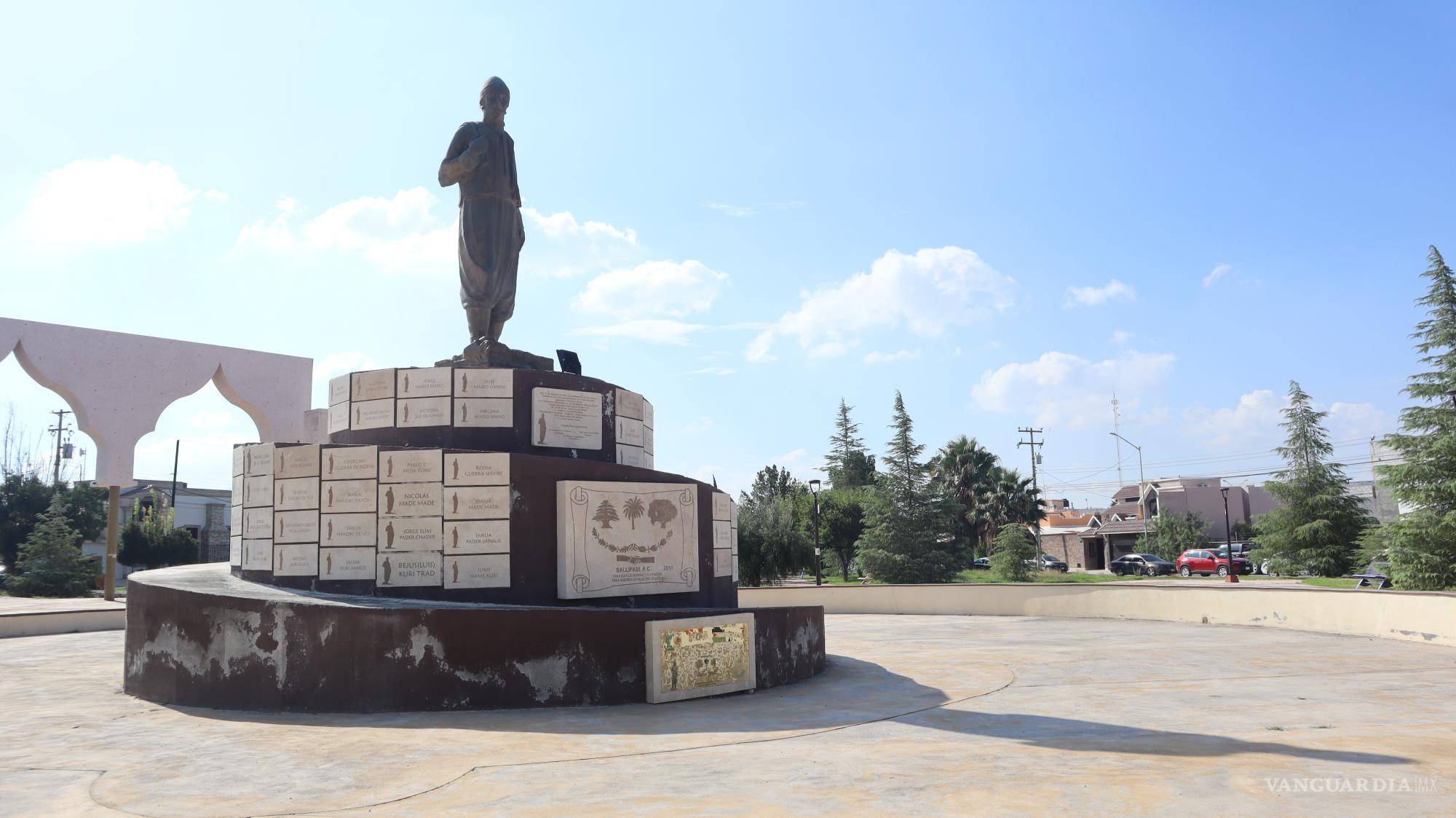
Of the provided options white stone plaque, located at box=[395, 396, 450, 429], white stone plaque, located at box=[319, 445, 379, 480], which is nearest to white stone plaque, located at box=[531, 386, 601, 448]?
white stone plaque, located at box=[395, 396, 450, 429]

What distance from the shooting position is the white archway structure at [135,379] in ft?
65.8

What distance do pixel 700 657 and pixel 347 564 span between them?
12.9ft

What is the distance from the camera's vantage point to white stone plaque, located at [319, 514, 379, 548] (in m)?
10.0

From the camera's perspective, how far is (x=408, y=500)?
1005cm

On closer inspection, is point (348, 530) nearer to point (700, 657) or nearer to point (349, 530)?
point (349, 530)

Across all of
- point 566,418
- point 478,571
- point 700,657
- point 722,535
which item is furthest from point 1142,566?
point 478,571

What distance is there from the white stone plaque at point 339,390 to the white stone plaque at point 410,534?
7.76 ft

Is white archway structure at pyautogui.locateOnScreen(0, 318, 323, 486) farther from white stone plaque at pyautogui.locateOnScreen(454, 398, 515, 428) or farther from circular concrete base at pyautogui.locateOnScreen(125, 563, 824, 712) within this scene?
circular concrete base at pyautogui.locateOnScreen(125, 563, 824, 712)

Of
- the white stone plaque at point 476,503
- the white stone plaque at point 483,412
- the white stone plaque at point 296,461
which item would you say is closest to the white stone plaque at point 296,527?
the white stone plaque at point 296,461

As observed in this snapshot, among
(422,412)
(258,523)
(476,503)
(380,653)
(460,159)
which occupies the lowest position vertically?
(380,653)

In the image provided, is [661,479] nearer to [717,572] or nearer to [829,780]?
[717,572]

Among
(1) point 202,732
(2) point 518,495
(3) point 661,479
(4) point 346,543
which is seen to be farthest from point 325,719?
(3) point 661,479

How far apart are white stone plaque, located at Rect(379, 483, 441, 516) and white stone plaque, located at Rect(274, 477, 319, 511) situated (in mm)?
832

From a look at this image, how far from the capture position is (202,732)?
792cm
